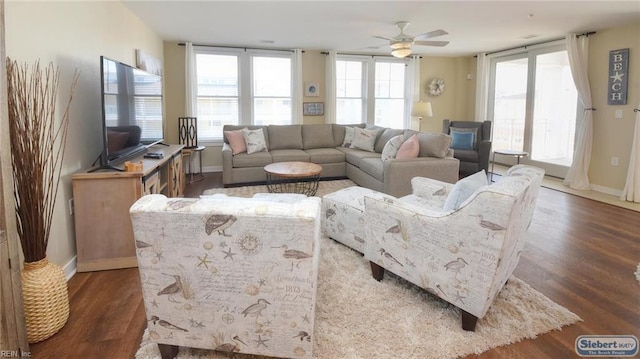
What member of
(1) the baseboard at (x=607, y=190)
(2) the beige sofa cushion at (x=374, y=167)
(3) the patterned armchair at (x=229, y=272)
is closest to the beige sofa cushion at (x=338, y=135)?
(2) the beige sofa cushion at (x=374, y=167)

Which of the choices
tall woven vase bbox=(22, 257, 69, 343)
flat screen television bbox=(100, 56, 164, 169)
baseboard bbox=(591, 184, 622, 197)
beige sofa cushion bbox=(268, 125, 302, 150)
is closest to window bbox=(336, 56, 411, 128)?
beige sofa cushion bbox=(268, 125, 302, 150)

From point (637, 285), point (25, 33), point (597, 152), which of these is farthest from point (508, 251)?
point (597, 152)

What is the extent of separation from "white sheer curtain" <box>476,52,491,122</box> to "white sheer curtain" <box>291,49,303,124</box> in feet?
11.9

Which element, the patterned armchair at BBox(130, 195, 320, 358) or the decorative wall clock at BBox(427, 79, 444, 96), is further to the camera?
the decorative wall clock at BBox(427, 79, 444, 96)

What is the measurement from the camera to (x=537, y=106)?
639cm

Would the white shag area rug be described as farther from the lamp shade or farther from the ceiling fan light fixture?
the lamp shade

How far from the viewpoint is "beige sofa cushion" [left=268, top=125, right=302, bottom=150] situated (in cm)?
597

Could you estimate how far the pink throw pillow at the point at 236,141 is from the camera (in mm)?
5410

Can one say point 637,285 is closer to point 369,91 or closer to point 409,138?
point 409,138

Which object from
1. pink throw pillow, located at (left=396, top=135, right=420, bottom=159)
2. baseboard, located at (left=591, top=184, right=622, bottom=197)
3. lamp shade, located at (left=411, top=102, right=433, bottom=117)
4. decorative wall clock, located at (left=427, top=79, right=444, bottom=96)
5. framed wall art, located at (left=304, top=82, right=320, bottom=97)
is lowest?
baseboard, located at (left=591, top=184, right=622, bottom=197)

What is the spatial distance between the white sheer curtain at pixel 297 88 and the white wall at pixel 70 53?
11.7 ft

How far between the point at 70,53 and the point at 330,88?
4.88 metres

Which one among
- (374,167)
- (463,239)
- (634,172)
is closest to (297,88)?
(374,167)

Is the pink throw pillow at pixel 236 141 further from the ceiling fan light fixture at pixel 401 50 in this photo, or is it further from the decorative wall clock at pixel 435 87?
the decorative wall clock at pixel 435 87
